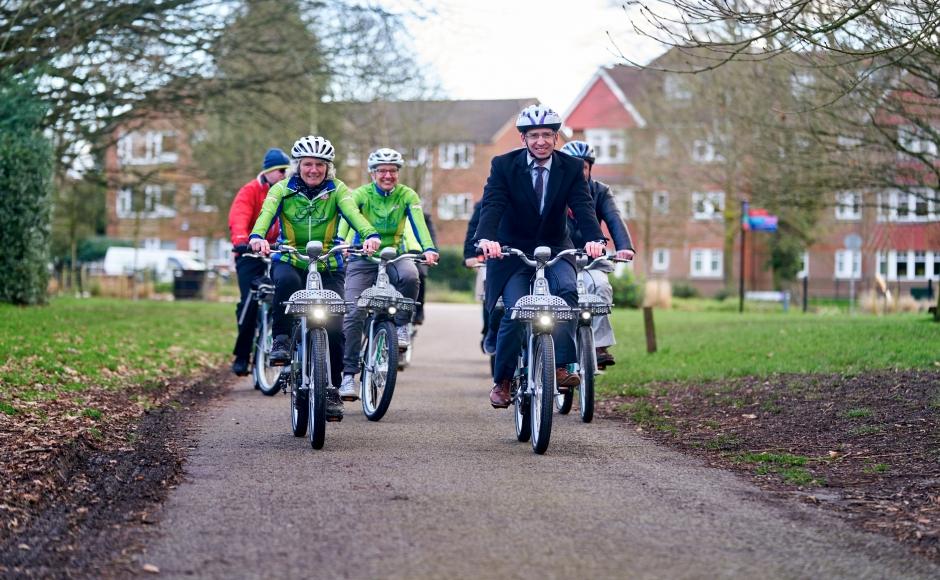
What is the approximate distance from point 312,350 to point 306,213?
1.67 m

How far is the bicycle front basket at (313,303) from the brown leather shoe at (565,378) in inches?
59.8

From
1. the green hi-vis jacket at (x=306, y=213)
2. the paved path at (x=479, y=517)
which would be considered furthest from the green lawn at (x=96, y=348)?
the paved path at (x=479, y=517)

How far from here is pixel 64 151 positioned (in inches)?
1016

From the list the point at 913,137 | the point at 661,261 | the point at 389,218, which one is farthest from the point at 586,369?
the point at 661,261

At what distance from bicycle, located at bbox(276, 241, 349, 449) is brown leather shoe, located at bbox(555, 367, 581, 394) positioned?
4.98 ft

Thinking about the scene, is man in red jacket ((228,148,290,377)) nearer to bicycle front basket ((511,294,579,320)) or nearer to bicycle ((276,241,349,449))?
bicycle ((276,241,349,449))

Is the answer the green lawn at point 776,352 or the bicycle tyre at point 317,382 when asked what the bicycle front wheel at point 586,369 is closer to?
the bicycle tyre at point 317,382

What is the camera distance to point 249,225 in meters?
11.9

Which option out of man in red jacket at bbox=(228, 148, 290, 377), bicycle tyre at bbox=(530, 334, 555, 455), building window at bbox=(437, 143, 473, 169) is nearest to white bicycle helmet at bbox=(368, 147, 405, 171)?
man in red jacket at bbox=(228, 148, 290, 377)

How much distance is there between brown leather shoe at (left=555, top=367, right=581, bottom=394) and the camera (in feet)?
28.6

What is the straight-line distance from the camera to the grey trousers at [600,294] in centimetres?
1164

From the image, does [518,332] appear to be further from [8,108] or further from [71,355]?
[8,108]

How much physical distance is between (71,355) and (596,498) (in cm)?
857

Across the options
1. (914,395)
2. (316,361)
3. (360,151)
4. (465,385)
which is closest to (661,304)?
(360,151)
